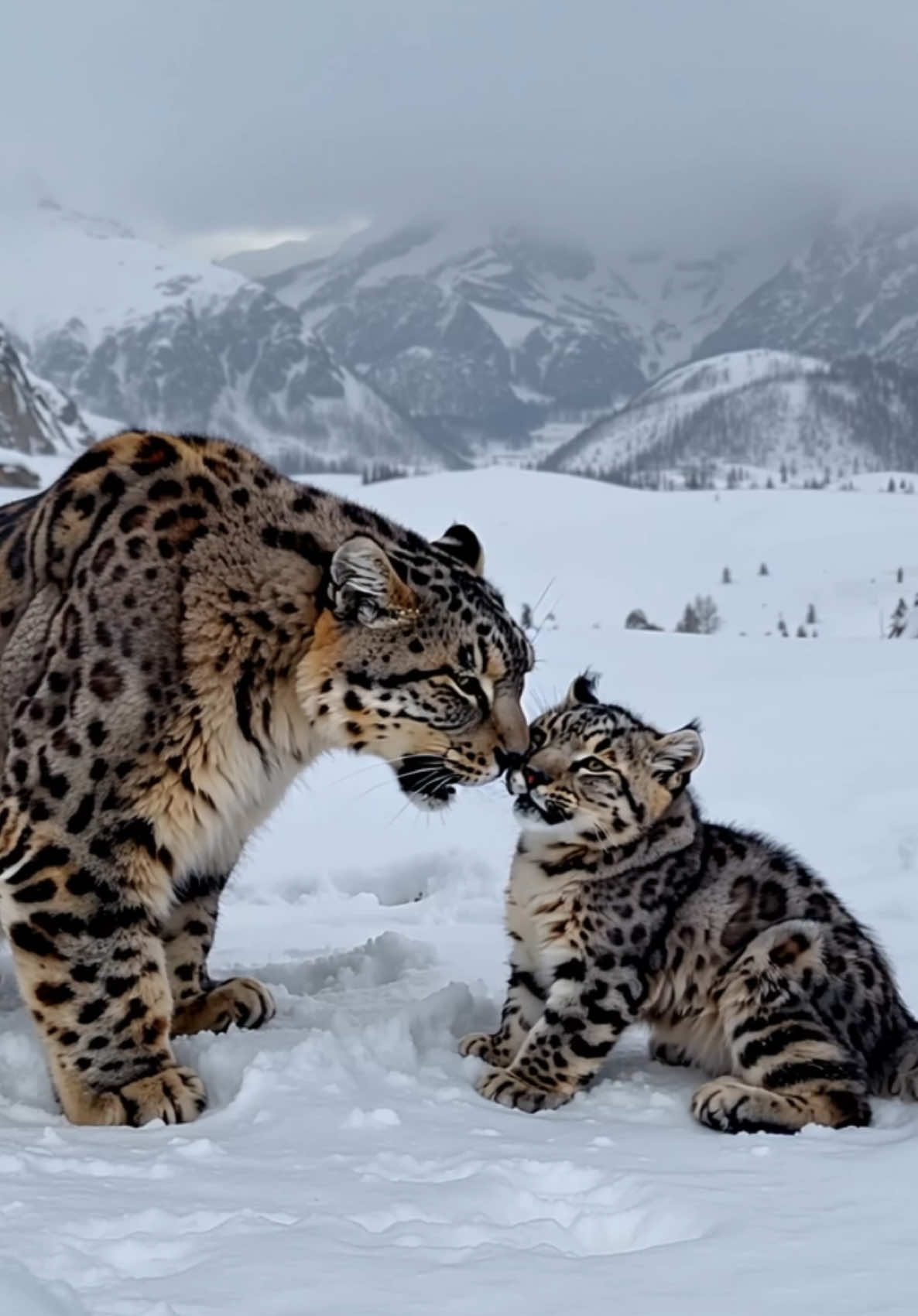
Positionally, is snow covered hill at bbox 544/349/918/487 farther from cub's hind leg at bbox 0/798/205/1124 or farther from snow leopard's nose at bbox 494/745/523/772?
cub's hind leg at bbox 0/798/205/1124

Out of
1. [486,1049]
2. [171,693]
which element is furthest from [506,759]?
[171,693]

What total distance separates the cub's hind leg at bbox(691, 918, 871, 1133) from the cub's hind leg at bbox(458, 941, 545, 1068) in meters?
0.78

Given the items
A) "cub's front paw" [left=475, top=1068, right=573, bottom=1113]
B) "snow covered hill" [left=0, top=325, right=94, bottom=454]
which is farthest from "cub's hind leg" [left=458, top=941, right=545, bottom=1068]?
"snow covered hill" [left=0, top=325, right=94, bottom=454]

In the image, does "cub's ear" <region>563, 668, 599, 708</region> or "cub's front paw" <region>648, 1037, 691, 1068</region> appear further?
"cub's ear" <region>563, 668, 599, 708</region>

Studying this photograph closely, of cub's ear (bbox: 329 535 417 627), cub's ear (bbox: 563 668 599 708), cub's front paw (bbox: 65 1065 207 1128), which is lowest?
cub's front paw (bbox: 65 1065 207 1128)

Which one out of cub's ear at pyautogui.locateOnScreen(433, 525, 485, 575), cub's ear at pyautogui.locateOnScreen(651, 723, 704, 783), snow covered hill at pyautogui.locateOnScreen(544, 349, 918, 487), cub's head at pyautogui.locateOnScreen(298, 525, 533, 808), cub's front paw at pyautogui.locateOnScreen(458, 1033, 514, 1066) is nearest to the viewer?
cub's head at pyautogui.locateOnScreen(298, 525, 533, 808)

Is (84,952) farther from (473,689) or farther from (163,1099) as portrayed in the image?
(473,689)

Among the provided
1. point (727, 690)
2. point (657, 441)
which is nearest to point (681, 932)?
point (727, 690)

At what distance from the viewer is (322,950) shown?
25.6ft

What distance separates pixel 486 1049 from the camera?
5.92 metres

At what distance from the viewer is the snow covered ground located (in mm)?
3320

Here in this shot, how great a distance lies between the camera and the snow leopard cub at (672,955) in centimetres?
533

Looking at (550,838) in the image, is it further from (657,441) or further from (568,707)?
(657,441)

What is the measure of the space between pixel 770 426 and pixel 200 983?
443 feet
